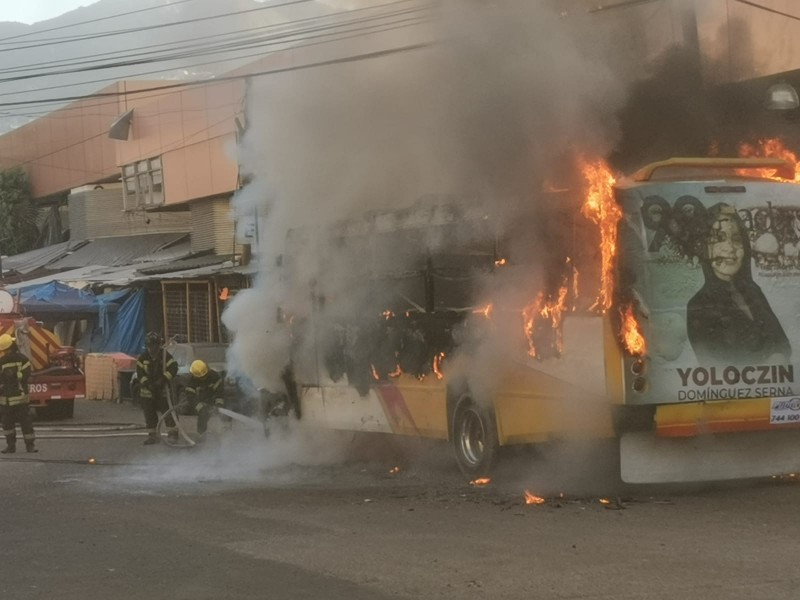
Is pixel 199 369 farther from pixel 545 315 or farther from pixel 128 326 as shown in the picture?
pixel 128 326

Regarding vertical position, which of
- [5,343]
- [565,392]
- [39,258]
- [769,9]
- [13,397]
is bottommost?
[13,397]

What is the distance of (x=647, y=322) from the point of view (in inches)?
344

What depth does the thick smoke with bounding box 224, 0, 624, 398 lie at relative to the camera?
10227 mm

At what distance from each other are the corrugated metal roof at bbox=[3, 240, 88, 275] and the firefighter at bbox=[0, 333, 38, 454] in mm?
26422

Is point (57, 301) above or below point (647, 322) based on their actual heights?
above

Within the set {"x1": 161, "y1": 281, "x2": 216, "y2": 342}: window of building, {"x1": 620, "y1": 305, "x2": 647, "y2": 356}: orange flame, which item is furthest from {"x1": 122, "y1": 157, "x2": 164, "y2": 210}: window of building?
{"x1": 620, "y1": 305, "x2": 647, "y2": 356}: orange flame

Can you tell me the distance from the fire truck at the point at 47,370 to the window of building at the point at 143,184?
44.6ft

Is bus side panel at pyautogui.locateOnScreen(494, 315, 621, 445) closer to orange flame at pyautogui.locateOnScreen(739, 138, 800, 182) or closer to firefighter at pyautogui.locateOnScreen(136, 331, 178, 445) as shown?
orange flame at pyautogui.locateOnScreen(739, 138, 800, 182)

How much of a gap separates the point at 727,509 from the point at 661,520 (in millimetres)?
729

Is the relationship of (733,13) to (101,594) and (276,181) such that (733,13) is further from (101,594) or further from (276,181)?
(101,594)

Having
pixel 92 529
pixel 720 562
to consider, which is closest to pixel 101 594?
pixel 92 529

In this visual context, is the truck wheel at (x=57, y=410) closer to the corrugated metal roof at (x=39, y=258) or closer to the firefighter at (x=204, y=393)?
the firefighter at (x=204, y=393)

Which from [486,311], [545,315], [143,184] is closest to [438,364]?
[486,311]

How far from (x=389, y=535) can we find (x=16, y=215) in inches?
1885
